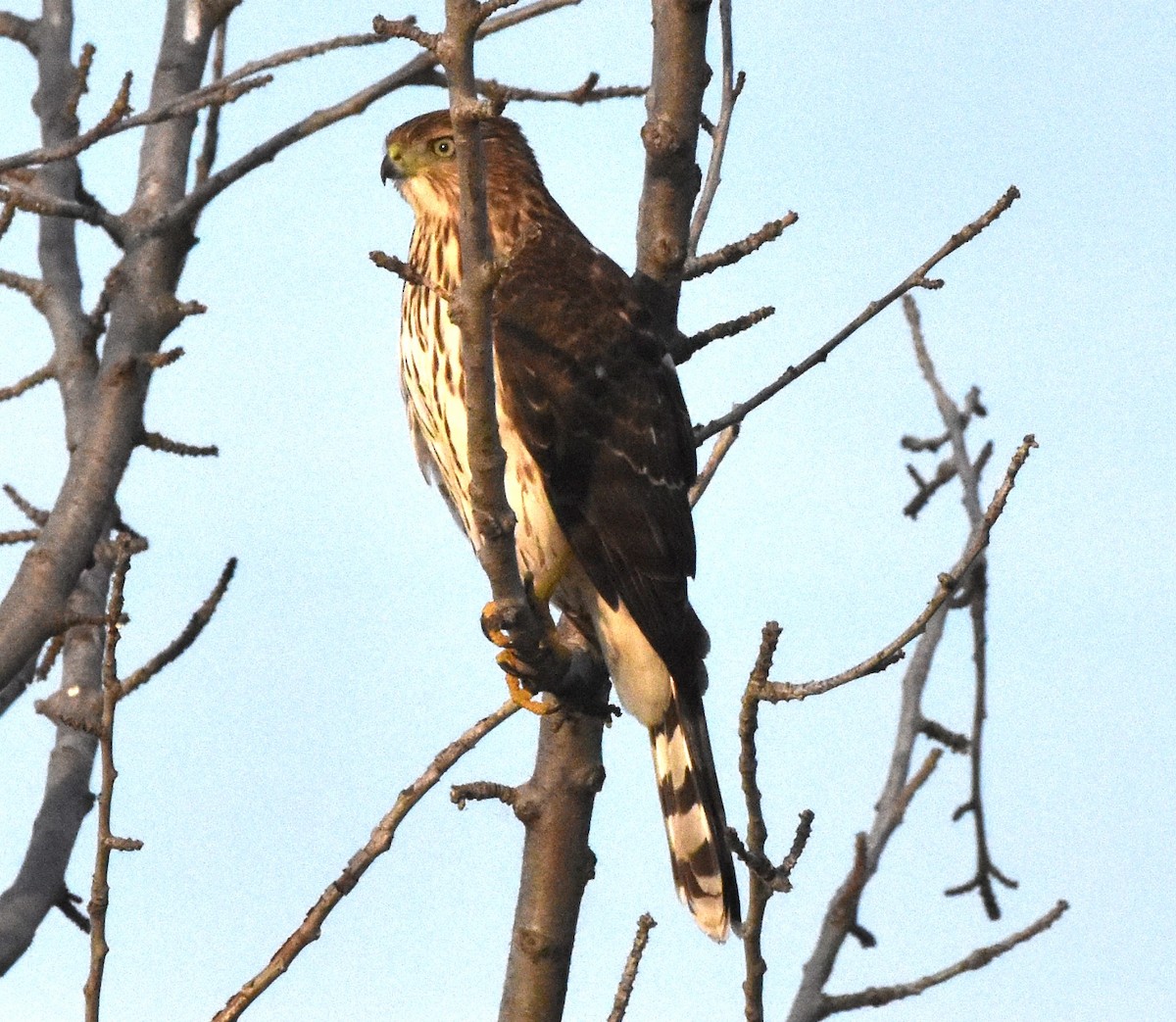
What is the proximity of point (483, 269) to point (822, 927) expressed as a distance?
1.87 meters

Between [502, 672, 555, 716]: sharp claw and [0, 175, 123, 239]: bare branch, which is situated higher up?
[0, 175, 123, 239]: bare branch

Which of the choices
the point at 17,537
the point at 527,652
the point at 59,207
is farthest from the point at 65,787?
the point at 527,652

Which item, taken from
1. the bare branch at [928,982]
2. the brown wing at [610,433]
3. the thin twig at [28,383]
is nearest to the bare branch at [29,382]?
the thin twig at [28,383]

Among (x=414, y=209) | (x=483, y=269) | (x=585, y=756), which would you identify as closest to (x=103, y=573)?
(x=414, y=209)

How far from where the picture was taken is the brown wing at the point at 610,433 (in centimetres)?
491

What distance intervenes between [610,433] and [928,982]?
1651 millimetres

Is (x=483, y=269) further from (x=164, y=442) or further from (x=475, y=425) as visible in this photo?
(x=164, y=442)

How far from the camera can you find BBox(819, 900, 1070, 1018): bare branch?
4004 millimetres

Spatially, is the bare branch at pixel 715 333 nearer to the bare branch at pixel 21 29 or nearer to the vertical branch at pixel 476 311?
the vertical branch at pixel 476 311

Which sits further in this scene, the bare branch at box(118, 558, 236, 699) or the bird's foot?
the bare branch at box(118, 558, 236, 699)

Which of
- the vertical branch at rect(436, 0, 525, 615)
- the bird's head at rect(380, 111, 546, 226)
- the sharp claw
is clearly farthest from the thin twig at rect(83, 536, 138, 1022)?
the bird's head at rect(380, 111, 546, 226)

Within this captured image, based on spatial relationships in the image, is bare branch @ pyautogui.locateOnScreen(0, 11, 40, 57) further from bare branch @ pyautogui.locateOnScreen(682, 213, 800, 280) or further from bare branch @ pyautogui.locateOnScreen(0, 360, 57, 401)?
bare branch @ pyautogui.locateOnScreen(682, 213, 800, 280)

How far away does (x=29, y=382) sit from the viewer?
5.89m

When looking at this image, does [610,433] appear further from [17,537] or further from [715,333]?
[17,537]
